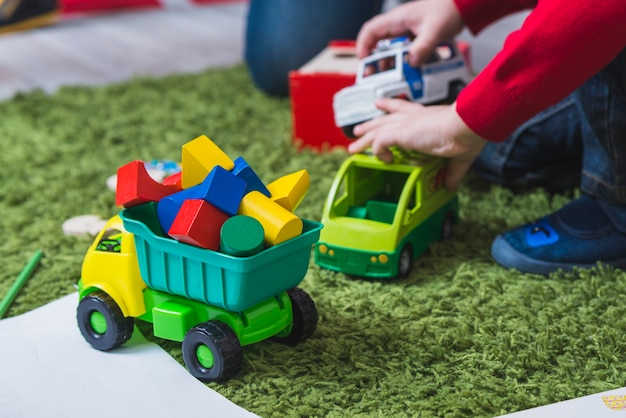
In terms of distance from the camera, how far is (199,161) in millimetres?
846

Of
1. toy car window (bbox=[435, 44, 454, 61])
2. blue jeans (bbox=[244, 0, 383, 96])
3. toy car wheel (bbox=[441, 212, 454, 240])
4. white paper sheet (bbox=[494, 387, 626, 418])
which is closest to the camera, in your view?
white paper sheet (bbox=[494, 387, 626, 418])

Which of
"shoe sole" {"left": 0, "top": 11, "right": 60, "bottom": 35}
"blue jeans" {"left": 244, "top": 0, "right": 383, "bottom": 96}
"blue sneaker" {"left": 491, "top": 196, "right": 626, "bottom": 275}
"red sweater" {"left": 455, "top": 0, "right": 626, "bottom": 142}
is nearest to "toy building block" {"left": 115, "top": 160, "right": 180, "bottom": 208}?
"red sweater" {"left": 455, "top": 0, "right": 626, "bottom": 142}

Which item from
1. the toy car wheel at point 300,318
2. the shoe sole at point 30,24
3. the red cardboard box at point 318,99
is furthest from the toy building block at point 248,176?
the shoe sole at point 30,24

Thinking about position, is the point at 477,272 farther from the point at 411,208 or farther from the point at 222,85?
the point at 222,85

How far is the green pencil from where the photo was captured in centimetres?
98

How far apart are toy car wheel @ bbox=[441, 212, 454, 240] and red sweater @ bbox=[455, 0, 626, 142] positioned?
0.71 ft

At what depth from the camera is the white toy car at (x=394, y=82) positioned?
1169mm

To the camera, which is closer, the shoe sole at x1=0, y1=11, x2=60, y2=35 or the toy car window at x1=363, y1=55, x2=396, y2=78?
the toy car window at x1=363, y1=55, x2=396, y2=78

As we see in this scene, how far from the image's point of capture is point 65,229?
1172 millimetres

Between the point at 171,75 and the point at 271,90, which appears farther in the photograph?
the point at 171,75

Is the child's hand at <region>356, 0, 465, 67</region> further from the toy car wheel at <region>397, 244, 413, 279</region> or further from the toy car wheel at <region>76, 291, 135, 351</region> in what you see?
the toy car wheel at <region>76, 291, 135, 351</region>

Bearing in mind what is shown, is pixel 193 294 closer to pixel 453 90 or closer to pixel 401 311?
pixel 401 311

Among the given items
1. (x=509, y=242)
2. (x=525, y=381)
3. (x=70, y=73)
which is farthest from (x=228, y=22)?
(x=525, y=381)

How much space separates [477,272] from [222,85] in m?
1.04
